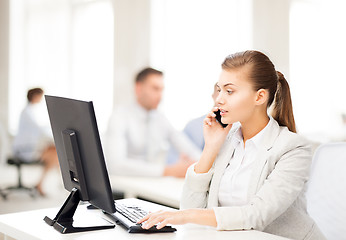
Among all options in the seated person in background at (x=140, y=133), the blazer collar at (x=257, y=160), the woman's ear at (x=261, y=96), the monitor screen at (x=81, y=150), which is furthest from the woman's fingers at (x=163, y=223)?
the seated person in background at (x=140, y=133)

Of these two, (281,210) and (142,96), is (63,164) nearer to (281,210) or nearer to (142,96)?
(281,210)

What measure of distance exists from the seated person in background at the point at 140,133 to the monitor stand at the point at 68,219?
2.67m

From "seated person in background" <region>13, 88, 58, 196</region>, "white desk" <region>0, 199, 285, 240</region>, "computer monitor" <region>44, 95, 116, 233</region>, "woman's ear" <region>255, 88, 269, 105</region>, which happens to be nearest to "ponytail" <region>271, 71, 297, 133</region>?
"woman's ear" <region>255, 88, 269, 105</region>

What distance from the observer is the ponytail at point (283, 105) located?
6.29 ft

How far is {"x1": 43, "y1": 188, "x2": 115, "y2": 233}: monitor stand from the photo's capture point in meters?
1.59

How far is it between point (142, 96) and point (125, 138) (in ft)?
1.35

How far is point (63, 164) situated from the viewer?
177cm

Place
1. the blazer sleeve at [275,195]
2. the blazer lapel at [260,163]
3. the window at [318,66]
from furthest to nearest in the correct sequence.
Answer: the window at [318,66] < the blazer lapel at [260,163] < the blazer sleeve at [275,195]

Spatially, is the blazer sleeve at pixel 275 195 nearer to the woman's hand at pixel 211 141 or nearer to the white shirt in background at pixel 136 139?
the woman's hand at pixel 211 141

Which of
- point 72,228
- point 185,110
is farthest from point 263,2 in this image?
point 72,228

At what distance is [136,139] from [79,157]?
2.84m

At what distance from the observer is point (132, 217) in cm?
169

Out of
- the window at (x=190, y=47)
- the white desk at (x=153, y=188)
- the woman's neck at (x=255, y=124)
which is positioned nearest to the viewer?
the woman's neck at (x=255, y=124)

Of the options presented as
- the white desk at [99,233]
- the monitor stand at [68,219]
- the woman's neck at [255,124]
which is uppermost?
the woman's neck at [255,124]
